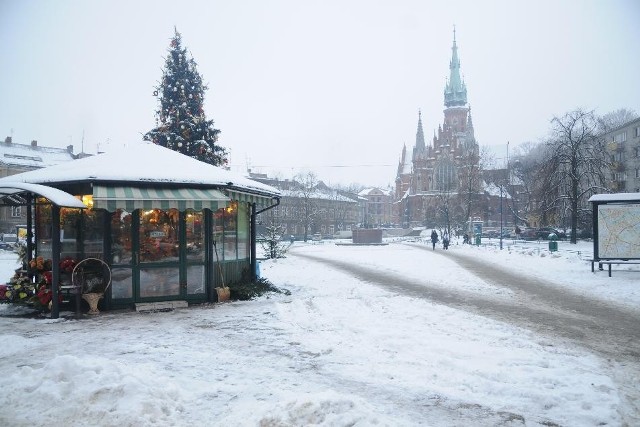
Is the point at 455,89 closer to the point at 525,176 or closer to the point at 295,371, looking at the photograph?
the point at 525,176

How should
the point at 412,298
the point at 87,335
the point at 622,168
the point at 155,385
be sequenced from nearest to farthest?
the point at 155,385 < the point at 87,335 < the point at 412,298 < the point at 622,168

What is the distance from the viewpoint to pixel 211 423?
427 centimetres

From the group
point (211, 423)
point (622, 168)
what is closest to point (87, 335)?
point (211, 423)

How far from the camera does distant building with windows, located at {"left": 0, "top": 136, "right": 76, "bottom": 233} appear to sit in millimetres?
56062

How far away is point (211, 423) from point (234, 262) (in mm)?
7951

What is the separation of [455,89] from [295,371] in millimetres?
96949

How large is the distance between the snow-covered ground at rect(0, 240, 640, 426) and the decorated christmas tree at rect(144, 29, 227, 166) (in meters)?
14.2

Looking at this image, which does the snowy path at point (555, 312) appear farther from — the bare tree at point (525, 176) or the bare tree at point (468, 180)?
the bare tree at point (525, 176)

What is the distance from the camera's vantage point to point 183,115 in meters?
23.6

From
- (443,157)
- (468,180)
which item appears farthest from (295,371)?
(443,157)

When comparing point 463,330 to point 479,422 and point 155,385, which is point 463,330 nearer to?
point 479,422

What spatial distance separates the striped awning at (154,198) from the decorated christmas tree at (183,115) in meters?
13.5

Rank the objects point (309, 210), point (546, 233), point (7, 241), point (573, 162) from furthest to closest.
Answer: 1. point (309, 210)
2. point (546, 233)
3. point (7, 241)
4. point (573, 162)

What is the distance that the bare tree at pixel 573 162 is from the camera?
34562mm
